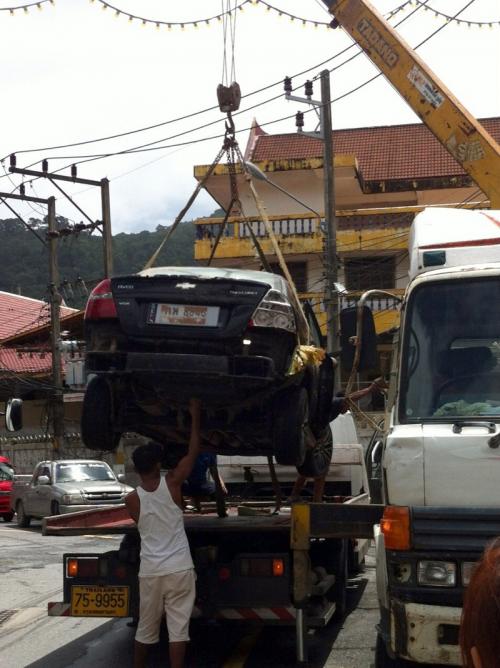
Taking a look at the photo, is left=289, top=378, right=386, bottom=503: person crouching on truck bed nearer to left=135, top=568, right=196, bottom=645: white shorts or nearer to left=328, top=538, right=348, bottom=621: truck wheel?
left=328, top=538, right=348, bottom=621: truck wheel

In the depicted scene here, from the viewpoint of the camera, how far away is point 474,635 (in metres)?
1.89

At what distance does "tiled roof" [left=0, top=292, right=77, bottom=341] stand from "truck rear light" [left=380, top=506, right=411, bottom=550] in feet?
147

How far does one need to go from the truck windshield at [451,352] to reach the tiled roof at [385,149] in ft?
102

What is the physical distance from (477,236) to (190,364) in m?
2.04

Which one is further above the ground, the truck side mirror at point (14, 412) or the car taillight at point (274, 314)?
the car taillight at point (274, 314)

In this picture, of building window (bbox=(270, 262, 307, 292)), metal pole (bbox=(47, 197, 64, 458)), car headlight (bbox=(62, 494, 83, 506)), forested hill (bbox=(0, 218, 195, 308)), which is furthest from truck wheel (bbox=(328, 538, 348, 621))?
forested hill (bbox=(0, 218, 195, 308))

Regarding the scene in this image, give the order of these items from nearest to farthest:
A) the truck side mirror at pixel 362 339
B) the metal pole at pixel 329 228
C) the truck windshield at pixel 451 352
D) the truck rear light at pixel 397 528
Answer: the truck rear light at pixel 397 528
the truck windshield at pixel 451 352
the truck side mirror at pixel 362 339
the metal pole at pixel 329 228

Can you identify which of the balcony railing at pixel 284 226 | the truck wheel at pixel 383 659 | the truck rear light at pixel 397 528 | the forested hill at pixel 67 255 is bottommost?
the truck wheel at pixel 383 659

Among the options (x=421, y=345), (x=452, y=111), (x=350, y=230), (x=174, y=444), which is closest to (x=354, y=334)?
(x=421, y=345)

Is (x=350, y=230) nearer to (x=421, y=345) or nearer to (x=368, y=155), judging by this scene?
(x=368, y=155)

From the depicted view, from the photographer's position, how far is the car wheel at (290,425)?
24.3 ft

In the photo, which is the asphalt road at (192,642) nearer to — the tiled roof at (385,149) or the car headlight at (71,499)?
the car headlight at (71,499)

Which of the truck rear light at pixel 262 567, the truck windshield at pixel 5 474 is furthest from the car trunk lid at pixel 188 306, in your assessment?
the truck windshield at pixel 5 474

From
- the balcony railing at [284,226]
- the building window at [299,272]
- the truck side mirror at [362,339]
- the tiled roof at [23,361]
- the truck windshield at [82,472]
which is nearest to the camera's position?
the truck side mirror at [362,339]
